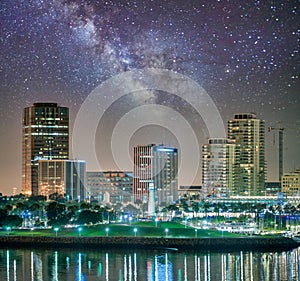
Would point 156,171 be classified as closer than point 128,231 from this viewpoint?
No

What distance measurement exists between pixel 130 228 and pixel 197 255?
1585cm

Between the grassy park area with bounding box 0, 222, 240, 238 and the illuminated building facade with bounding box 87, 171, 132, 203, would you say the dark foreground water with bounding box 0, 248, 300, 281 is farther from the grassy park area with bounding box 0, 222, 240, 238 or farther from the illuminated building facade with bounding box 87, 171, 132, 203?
the illuminated building facade with bounding box 87, 171, 132, 203

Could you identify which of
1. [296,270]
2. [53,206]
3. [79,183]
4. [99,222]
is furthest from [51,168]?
[296,270]

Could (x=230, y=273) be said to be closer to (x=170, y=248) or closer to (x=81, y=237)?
(x=170, y=248)

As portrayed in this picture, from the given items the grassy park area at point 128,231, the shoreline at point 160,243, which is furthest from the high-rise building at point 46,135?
the shoreline at point 160,243

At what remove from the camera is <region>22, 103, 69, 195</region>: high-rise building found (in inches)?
6983

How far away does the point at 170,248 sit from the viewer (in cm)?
7556

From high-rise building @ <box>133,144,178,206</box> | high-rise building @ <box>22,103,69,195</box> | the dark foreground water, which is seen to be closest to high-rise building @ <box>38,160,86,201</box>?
high-rise building @ <box>22,103,69,195</box>

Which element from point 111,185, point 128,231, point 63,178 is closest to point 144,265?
point 128,231

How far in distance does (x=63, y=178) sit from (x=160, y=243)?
86073 mm

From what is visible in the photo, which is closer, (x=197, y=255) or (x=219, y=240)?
(x=197, y=255)

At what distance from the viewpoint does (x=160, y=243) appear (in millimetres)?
77250

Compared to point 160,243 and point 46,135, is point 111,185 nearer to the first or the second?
point 46,135

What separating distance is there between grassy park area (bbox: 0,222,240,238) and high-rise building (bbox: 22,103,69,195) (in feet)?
293
